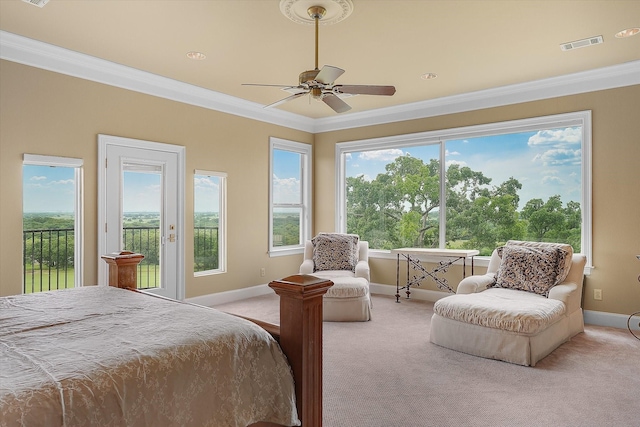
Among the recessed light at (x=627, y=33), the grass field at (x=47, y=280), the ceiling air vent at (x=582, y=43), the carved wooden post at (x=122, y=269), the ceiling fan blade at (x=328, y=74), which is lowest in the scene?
the grass field at (x=47, y=280)

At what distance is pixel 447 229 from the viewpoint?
5.61 m

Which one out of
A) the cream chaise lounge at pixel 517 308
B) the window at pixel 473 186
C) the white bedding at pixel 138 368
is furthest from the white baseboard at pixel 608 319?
the white bedding at pixel 138 368

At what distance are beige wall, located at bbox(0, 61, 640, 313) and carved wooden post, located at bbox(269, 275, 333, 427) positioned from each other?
10.3ft

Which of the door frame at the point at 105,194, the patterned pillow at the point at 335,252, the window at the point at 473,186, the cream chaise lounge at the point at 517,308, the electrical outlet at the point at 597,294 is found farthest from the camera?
the patterned pillow at the point at 335,252

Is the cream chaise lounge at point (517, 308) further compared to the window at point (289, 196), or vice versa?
the window at point (289, 196)

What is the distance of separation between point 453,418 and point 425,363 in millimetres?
875

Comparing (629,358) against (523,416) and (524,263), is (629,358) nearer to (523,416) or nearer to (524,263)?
(524,263)

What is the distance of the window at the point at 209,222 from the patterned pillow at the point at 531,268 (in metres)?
3.41

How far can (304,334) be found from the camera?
5.68 feet

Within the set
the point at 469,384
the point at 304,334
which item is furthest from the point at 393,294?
the point at 304,334

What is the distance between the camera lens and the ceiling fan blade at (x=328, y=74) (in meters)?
2.68

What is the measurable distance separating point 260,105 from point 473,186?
312 cm

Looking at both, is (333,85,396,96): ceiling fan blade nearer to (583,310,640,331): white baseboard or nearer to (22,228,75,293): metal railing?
(22,228,75,293): metal railing

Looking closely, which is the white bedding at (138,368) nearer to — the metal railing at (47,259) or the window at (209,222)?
the metal railing at (47,259)
